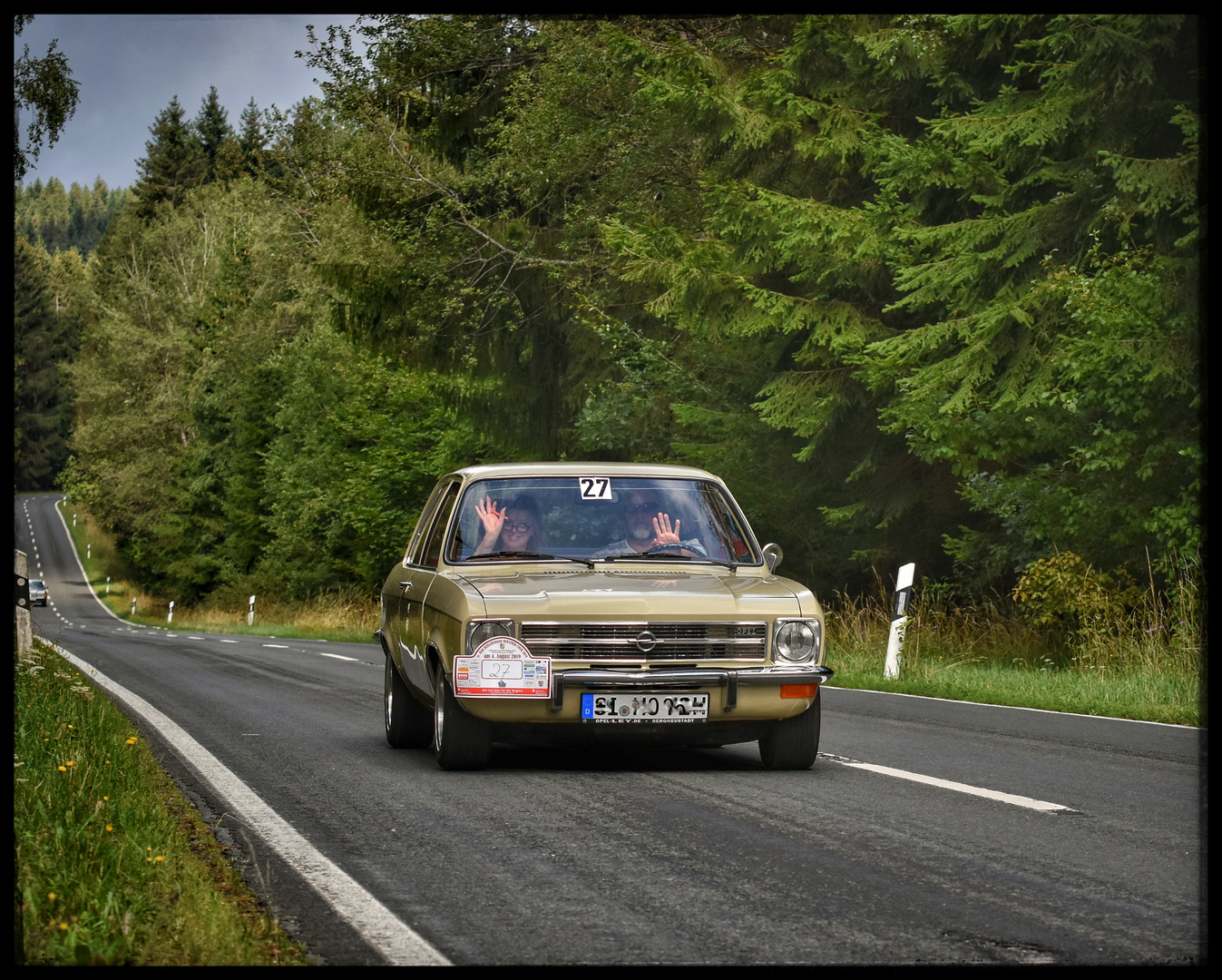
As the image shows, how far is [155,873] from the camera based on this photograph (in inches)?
A: 211

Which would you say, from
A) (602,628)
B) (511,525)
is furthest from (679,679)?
(511,525)

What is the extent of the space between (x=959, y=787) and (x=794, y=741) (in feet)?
3.29

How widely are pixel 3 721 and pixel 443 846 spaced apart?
248cm

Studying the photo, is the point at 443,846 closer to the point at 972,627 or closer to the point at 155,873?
the point at 155,873

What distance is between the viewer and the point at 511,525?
929 cm

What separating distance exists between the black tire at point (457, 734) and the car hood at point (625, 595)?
60cm

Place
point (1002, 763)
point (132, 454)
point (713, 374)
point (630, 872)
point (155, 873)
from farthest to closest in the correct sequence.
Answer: point (132, 454) → point (713, 374) → point (1002, 763) → point (630, 872) → point (155, 873)

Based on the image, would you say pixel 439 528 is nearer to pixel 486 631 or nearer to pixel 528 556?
pixel 528 556

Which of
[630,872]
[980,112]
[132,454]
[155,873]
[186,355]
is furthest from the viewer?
[132,454]

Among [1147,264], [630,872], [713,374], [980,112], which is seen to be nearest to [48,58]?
[980,112]

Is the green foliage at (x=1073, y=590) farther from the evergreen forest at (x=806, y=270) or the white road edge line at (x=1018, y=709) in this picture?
the white road edge line at (x=1018, y=709)

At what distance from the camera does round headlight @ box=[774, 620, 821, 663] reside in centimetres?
841

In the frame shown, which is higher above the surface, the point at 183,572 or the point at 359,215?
the point at 359,215

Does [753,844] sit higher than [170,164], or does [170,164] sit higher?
[170,164]
